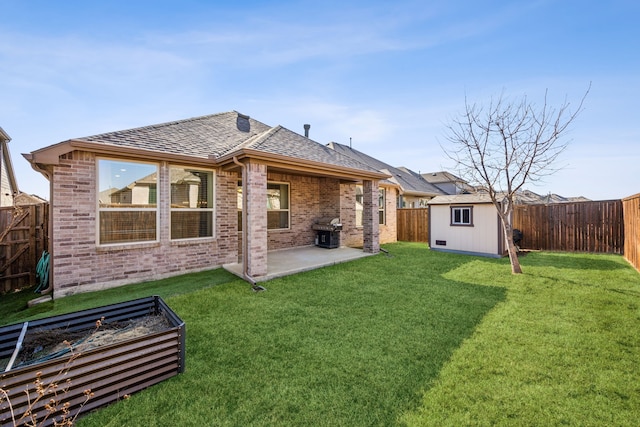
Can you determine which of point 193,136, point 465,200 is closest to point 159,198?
point 193,136

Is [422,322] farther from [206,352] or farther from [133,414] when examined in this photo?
[133,414]

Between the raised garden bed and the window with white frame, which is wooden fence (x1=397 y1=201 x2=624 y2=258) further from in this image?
the raised garden bed

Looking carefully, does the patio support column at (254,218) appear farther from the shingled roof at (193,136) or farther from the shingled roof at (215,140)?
the shingled roof at (193,136)

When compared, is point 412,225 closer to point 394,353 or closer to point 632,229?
point 632,229

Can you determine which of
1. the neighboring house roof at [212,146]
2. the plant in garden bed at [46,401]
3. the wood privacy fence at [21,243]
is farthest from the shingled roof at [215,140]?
the plant in garden bed at [46,401]

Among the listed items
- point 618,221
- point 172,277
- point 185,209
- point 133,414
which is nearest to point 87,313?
point 133,414

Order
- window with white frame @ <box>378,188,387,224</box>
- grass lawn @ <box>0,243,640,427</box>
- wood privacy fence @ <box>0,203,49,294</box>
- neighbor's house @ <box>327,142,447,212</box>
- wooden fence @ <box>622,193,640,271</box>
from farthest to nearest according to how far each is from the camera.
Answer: neighbor's house @ <box>327,142,447,212</box> → window with white frame @ <box>378,188,387,224</box> → wooden fence @ <box>622,193,640,271</box> → wood privacy fence @ <box>0,203,49,294</box> → grass lawn @ <box>0,243,640,427</box>

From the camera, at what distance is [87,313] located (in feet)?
11.8

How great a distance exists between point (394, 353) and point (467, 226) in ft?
29.3

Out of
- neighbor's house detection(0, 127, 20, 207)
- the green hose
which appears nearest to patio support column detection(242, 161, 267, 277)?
the green hose

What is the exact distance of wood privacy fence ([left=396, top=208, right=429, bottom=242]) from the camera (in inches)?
570

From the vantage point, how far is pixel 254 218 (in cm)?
654

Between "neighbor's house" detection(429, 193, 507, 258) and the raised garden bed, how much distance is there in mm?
10729

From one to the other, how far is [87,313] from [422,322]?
16.0 ft
